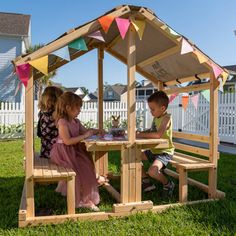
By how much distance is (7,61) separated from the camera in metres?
21.0

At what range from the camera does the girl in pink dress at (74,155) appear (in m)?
4.05

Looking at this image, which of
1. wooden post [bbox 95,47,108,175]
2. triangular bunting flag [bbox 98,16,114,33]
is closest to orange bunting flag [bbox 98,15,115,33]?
triangular bunting flag [bbox 98,16,114,33]

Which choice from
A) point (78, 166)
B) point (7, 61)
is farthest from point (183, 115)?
point (7, 61)

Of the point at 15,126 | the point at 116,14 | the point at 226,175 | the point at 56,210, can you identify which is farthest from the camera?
the point at 15,126

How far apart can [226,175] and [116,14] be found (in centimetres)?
386

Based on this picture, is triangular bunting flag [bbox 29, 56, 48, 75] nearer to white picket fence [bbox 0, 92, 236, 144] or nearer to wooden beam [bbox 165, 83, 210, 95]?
wooden beam [bbox 165, 83, 210, 95]

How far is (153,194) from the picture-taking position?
4.70 metres

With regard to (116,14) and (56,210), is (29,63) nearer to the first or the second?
(116,14)

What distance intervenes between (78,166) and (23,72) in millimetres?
1424

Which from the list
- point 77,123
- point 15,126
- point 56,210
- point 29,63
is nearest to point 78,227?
point 56,210

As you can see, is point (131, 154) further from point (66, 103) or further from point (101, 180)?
point (101, 180)

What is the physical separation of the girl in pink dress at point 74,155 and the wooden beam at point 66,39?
0.75m

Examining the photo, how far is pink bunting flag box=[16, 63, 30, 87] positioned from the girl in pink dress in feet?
2.28

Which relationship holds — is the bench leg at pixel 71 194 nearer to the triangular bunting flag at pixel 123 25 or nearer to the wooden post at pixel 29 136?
the wooden post at pixel 29 136
